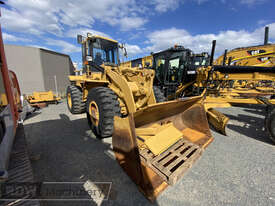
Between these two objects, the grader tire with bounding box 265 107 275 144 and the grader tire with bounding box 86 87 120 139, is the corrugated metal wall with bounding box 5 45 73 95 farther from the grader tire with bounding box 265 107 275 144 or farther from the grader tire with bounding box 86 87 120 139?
the grader tire with bounding box 265 107 275 144

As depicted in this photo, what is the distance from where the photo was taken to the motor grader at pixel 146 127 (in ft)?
6.04

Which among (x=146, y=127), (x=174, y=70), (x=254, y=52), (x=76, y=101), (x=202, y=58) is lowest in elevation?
(x=146, y=127)

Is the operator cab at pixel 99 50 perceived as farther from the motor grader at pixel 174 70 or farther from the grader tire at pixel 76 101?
the motor grader at pixel 174 70

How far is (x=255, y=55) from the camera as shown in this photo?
5.49 meters

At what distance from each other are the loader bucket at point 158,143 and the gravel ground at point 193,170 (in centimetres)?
15

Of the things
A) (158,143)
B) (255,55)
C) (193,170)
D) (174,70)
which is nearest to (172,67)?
(174,70)

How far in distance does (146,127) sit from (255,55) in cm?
617

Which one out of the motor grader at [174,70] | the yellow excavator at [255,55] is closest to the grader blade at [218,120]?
the yellow excavator at [255,55]

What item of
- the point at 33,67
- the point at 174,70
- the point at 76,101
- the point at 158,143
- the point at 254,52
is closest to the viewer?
the point at 158,143

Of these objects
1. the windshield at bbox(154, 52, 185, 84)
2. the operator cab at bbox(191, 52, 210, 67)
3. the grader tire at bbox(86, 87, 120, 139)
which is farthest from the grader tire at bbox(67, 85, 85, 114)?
the operator cab at bbox(191, 52, 210, 67)

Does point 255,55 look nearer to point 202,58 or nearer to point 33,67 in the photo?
point 202,58

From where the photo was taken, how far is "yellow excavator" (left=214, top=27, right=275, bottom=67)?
4895 millimetres

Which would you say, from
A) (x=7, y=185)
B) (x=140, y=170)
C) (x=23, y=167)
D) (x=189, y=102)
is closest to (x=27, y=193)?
(x=7, y=185)

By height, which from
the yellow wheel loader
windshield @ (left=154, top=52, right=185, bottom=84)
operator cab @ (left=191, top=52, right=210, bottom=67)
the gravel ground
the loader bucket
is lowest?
the gravel ground
